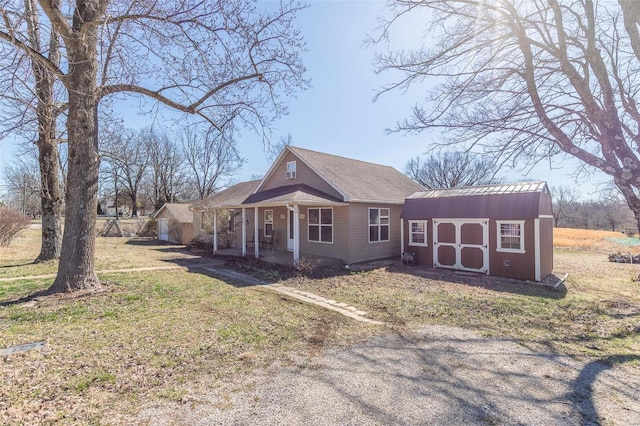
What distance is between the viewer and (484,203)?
36.7ft

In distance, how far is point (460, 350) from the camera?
15.4ft

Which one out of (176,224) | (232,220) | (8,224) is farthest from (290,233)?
(8,224)

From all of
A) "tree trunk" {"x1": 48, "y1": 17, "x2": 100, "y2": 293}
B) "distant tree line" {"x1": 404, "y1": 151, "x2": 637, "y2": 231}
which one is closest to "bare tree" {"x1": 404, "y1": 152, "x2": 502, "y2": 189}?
"distant tree line" {"x1": 404, "y1": 151, "x2": 637, "y2": 231}

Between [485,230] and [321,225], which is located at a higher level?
[321,225]

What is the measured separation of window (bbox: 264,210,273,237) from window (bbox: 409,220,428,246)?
23.3 ft

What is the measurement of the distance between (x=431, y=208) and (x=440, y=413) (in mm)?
10133

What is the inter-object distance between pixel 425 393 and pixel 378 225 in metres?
10.5

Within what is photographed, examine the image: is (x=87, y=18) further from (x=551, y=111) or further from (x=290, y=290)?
(x=551, y=111)

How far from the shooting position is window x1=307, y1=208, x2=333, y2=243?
43.3ft

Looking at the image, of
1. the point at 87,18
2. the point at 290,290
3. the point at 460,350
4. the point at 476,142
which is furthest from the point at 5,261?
the point at 476,142

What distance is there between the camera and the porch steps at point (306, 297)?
6.50m

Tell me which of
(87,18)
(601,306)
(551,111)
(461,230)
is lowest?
(601,306)

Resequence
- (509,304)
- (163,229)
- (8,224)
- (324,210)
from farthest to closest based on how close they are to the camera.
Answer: (163,229)
(8,224)
(324,210)
(509,304)

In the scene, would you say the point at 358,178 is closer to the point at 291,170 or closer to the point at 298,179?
the point at 298,179
